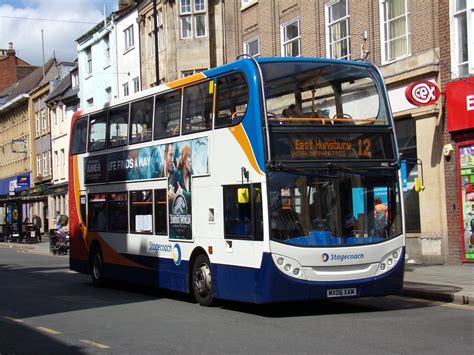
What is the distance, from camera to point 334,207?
38.0ft

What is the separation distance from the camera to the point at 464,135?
18625mm

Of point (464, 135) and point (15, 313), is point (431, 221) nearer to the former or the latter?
point (464, 135)

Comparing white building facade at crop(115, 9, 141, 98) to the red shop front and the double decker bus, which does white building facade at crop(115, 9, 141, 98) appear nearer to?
the red shop front

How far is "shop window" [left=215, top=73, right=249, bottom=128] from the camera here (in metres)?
12.0

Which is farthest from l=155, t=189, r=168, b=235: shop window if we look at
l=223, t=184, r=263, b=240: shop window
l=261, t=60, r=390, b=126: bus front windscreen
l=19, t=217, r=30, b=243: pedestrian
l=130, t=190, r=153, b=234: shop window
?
l=19, t=217, r=30, b=243: pedestrian

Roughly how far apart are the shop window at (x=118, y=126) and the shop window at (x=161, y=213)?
6.47 ft

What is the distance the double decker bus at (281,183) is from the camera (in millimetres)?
11391

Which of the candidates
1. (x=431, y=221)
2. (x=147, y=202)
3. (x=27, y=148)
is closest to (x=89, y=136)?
(x=147, y=202)

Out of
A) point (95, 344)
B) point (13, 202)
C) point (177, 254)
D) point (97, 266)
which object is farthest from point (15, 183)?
point (95, 344)

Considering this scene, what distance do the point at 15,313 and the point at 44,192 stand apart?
4330cm

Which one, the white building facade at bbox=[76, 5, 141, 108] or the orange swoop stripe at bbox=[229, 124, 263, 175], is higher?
the white building facade at bbox=[76, 5, 141, 108]

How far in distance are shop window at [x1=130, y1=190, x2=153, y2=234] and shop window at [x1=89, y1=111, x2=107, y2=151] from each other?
6.80 feet

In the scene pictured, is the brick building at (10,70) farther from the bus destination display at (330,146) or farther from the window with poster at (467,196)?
the bus destination display at (330,146)

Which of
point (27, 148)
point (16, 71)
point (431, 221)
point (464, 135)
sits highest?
point (16, 71)
